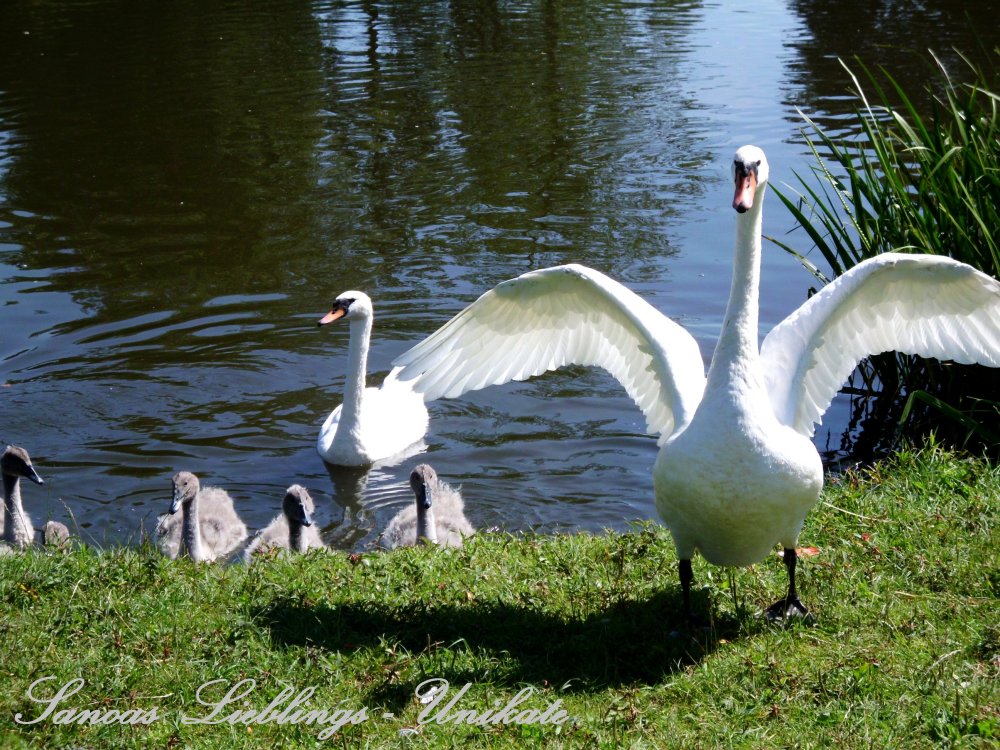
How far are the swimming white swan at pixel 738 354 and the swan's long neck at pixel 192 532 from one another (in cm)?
207

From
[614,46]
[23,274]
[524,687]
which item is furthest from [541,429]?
[614,46]

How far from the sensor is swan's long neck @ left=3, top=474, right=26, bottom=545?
7.27 meters

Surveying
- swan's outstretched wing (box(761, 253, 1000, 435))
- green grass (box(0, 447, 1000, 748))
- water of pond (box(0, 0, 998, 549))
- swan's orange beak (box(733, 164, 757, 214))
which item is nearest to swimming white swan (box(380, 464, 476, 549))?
water of pond (box(0, 0, 998, 549))

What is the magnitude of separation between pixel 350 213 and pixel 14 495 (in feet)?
23.8

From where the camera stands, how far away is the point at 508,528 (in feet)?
26.0

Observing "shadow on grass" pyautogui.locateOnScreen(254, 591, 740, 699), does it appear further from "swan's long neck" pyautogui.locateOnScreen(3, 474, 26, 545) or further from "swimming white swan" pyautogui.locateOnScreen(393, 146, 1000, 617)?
"swan's long neck" pyautogui.locateOnScreen(3, 474, 26, 545)

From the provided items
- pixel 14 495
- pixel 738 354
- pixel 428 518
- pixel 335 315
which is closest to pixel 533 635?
pixel 738 354

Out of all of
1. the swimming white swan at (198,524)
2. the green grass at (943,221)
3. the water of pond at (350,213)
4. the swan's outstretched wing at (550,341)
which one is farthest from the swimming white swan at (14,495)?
the green grass at (943,221)

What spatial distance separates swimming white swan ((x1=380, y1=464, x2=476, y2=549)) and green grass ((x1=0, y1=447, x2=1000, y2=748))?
2.98ft

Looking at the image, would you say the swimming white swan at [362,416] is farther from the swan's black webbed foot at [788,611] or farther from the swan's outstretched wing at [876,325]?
the swan's black webbed foot at [788,611]

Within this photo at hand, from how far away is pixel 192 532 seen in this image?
7230 mm

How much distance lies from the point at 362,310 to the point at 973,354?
16.7 ft

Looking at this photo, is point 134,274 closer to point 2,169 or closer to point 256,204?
point 256,204

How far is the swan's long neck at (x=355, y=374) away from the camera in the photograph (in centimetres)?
905
